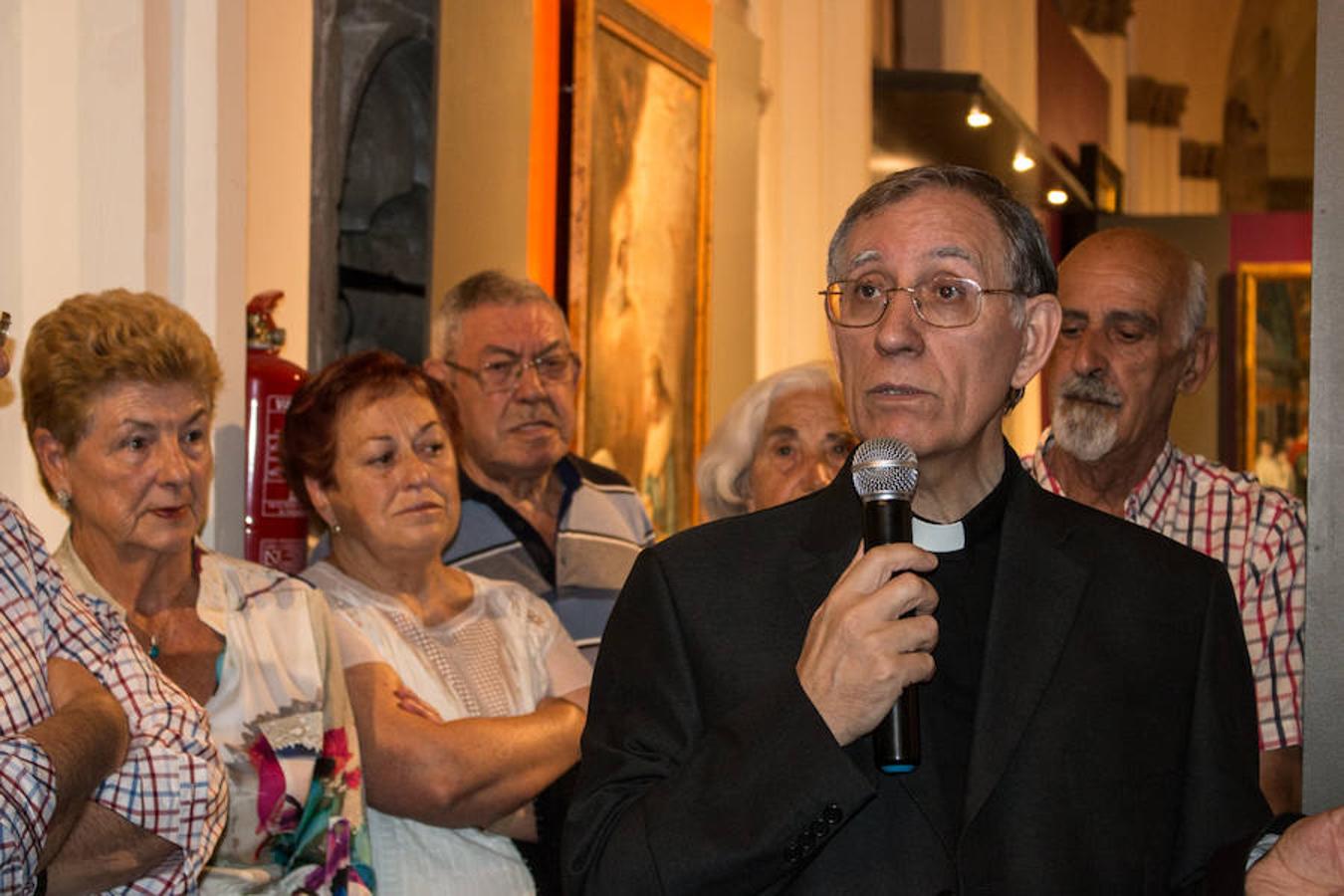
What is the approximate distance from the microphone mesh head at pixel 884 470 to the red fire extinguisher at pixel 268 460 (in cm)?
223

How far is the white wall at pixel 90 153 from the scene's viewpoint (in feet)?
12.7

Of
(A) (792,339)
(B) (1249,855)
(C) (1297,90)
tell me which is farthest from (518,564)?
(C) (1297,90)

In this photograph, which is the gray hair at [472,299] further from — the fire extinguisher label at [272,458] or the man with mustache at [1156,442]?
the man with mustache at [1156,442]

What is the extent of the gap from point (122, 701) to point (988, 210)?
5.23 ft

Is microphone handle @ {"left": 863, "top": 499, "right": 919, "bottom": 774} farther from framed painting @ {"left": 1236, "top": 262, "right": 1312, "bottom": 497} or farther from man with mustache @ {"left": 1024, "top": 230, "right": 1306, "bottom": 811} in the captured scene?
framed painting @ {"left": 1236, "top": 262, "right": 1312, "bottom": 497}

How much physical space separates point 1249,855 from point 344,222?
3.62m

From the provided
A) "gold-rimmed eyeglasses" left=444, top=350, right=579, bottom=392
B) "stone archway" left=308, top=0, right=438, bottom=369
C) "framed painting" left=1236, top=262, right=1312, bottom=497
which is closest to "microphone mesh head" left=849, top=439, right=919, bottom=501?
"gold-rimmed eyeglasses" left=444, top=350, right=579, bottom=392

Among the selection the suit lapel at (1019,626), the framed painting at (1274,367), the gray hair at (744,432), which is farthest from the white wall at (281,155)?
the framed painting at (1274,367)

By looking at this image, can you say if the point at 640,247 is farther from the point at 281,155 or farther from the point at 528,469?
the point at 281,155

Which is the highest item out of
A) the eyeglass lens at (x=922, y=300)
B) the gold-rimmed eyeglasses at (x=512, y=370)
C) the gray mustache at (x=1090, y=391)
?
the eyeglass lens at (x=922, y=300)

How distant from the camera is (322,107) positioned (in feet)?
16.8

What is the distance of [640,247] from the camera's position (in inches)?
265

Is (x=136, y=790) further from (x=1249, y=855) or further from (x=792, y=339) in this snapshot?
(x=792, y=339)

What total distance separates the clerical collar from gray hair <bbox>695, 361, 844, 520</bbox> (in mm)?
2085
